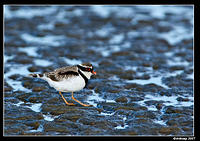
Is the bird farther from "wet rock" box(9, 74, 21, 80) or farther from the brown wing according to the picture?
"wet rock" box(9, 74, 21, 80)

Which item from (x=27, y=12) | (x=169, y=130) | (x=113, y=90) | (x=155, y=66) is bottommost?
(x=169, y=130)

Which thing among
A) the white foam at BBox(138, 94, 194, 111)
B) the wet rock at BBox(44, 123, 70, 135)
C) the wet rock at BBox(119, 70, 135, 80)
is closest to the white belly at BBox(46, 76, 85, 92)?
the wet rock at BBox(44, 123, 70, 135)

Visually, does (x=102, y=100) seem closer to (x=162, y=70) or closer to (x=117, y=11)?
(x=162, y=70)

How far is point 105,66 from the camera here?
8.94 m

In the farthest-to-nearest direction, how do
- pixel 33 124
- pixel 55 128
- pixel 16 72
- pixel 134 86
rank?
pixel 16 72
pixel 134 86
pixel 33 124
pixel 55 128

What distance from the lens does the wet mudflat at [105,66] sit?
19.5ft

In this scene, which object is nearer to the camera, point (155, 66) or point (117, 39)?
point (155, 66)

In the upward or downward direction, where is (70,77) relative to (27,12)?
downward

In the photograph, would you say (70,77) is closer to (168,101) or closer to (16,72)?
(168,101)

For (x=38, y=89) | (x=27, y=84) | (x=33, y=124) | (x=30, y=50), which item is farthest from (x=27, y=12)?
(x=33, y=124)

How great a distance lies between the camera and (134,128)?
571cm

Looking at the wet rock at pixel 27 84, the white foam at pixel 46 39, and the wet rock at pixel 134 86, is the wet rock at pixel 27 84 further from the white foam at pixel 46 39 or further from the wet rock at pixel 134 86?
the white foam at pixel 46 39

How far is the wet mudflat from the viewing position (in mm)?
5934

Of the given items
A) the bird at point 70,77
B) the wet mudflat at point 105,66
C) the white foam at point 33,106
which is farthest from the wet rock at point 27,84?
the bird at point 70,77
